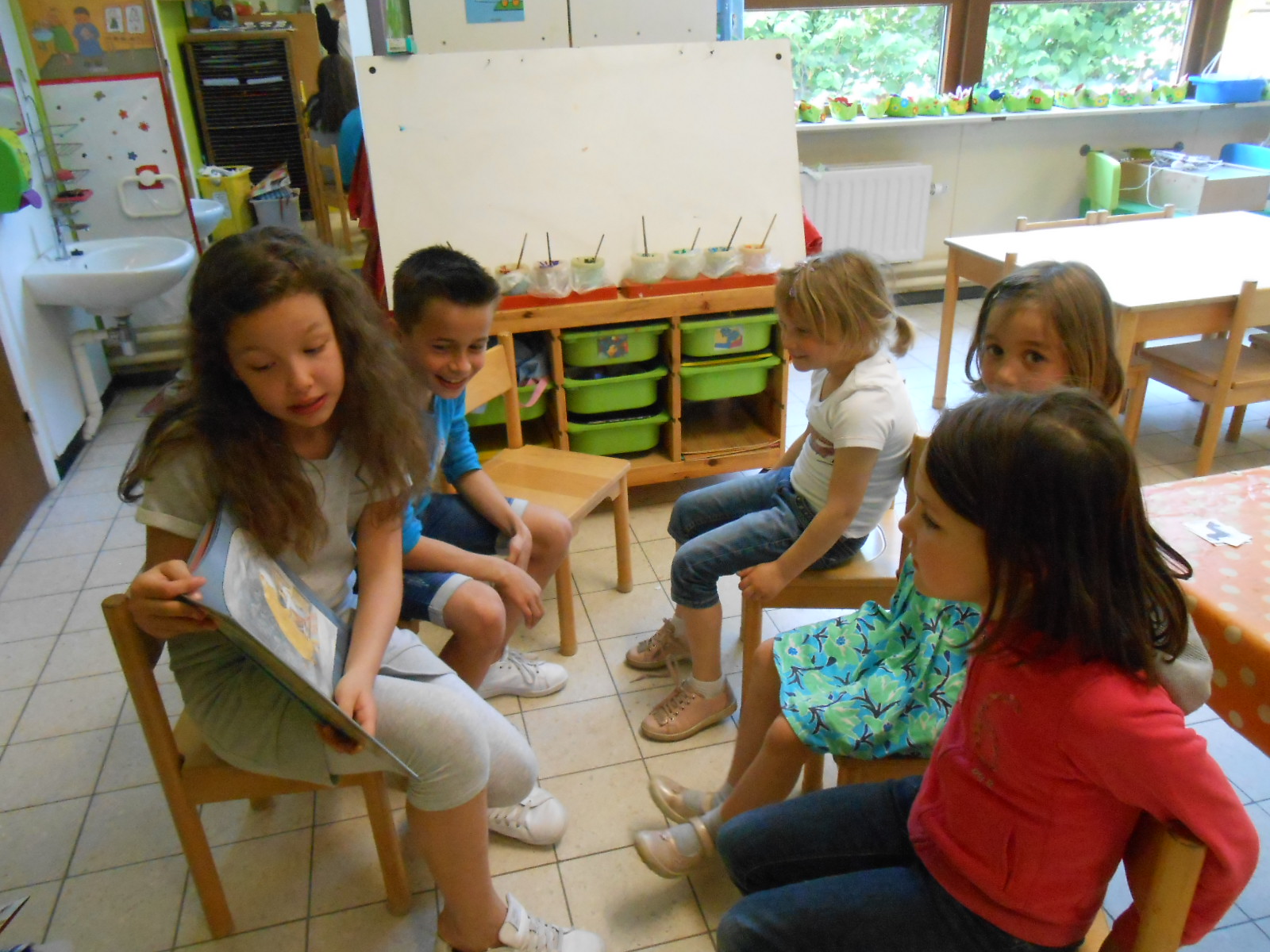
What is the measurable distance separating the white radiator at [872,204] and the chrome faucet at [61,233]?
286 cm

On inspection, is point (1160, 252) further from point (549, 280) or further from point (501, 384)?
point (501, 384)

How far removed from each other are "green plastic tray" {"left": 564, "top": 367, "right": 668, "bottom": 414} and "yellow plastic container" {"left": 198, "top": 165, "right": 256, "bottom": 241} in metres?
2.14

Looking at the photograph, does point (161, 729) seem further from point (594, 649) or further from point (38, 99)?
point (38, 99)

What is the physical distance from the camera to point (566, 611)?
1905 millimetres

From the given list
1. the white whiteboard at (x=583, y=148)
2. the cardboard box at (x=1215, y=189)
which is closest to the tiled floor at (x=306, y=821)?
the white whiteboard at (x=583, y=148)

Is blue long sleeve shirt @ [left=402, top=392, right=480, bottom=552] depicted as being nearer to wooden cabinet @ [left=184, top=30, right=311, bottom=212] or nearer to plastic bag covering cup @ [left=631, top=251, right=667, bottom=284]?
plastic bag covering cup @ [left=631, top=251, right=667, bottom=284]

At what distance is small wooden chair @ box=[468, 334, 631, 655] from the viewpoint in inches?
73.4

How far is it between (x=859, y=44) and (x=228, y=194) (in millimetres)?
2844

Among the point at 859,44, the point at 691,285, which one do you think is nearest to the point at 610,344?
the point at 691,285

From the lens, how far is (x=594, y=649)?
1961 mm

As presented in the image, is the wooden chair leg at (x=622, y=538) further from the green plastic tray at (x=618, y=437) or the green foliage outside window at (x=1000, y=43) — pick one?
the green foliage outside window at (x=1000, y=43)

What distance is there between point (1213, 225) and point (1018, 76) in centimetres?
172

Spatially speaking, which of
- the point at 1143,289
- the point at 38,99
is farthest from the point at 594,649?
the point at 38,99

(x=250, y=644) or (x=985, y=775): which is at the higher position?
(x=250, y=644)
